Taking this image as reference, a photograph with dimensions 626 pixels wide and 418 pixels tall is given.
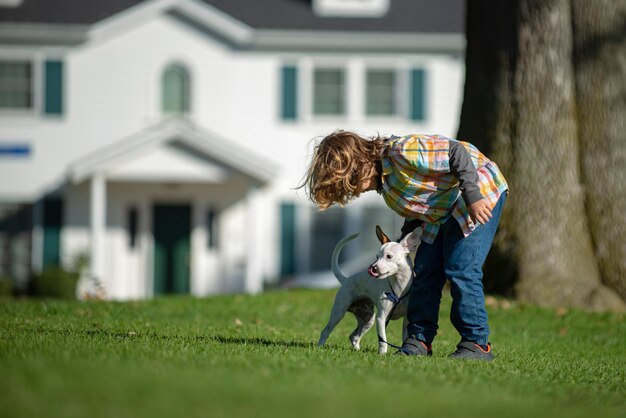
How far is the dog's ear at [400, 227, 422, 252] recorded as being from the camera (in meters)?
6.97

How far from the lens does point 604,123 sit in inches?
506

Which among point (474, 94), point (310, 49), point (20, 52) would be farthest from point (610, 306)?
point (20, 52)

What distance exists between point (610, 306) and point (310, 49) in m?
12.5

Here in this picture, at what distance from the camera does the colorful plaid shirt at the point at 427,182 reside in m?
6.83

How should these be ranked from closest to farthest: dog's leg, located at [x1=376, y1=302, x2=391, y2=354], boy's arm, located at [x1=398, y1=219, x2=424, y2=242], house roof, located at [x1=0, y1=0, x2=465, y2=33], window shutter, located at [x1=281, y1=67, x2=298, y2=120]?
dog's leg, located at [x1=376, y1=302, x2=391, y2=354] → boy's arm, located at [x1=398, y1=219, x2=424, y2=242] → window shutter, located at [x1=281, y1=67, x2=298, y2=120] → house roof, located at [x1=0, y1=0, x2=465, y2=33]

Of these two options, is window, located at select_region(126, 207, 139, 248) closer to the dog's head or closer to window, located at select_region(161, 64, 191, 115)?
window, located at select_region(161, 64, 191, 115)

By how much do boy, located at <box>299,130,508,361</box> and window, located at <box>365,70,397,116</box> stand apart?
16727mm

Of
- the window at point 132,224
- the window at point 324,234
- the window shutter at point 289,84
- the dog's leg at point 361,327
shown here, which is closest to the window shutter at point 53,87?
the window at point 132,224

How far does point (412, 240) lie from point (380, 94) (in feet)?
55.8

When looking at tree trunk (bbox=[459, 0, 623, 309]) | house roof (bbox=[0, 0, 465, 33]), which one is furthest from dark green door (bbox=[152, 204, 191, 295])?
tree trunk (bbox=[459, 0, 623, 309])

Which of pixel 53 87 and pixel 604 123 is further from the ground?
pixel 53 87

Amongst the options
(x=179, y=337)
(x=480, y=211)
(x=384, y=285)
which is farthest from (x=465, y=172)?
(x=179, y=337)

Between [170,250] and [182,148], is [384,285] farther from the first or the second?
[170,250]

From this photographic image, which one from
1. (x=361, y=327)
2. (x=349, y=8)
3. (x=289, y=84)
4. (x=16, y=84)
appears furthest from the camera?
(x=349, y=8)
